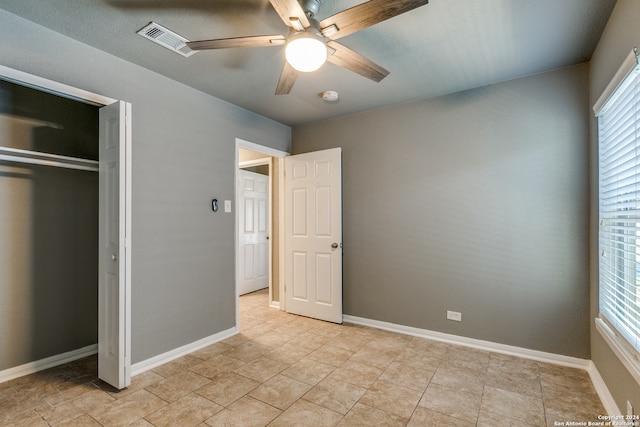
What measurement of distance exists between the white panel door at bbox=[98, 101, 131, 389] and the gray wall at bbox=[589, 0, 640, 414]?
119 inches

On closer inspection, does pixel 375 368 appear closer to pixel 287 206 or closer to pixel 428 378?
pixel 428 378

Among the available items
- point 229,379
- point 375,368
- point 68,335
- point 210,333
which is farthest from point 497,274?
point 68,335

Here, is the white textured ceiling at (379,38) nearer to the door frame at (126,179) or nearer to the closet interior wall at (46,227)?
the door frame at (126,179)

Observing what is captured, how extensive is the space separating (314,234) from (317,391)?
197 centimetres

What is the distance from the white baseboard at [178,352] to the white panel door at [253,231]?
6.39ft

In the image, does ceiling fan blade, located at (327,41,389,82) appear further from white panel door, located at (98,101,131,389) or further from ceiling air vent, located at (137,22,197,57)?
white panel door, located at (98,101,131,389)

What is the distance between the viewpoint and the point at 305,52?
1778mm

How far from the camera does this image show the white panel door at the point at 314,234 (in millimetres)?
3865

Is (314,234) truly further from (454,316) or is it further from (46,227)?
(46,227)

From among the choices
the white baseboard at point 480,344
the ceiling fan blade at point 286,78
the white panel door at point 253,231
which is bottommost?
the white baseboard at point 480,344

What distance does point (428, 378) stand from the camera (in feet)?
8.28

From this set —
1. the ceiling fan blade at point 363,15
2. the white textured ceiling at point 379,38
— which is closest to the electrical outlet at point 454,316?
the white textured ceiling at point 379,38

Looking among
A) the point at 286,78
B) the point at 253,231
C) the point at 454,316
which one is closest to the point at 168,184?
the point at 286,78

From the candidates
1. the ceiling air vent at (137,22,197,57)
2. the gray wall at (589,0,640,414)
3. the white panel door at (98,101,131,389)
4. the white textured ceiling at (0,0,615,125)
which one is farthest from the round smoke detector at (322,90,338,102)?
the gray wall at (589,0,640,414)
